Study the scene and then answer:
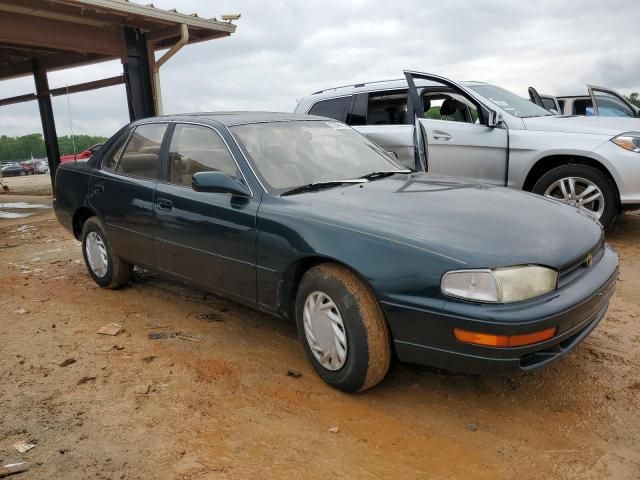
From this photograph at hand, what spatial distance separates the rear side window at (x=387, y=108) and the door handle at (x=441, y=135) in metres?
0.51

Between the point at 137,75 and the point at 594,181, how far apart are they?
7.58m

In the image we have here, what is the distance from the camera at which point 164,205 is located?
3.83 m

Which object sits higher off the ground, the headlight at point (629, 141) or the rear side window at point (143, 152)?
the rear side window at point (143, 152)

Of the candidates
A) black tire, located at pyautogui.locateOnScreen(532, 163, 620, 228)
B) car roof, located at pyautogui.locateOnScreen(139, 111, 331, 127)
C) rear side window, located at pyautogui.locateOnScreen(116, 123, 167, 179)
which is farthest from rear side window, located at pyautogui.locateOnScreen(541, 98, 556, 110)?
rear side window, located at pyautogui.locateOnScreen(116, 123, 167, 179)

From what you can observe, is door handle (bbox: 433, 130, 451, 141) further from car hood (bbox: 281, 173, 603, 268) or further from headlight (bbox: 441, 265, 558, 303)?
headlight (bbox: 441, 265, 558, 303)

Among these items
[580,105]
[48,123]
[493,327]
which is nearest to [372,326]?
[493,327]

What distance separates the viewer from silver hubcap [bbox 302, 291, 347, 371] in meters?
2.78

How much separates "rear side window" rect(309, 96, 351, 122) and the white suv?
15 mm

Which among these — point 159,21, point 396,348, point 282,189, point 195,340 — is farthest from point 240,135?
point 159,21

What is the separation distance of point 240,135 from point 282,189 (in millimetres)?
589

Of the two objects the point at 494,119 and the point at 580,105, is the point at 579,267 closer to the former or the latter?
the point at 494,119

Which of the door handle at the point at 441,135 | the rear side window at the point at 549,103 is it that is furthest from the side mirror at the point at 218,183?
the rear side window at the point at 549,103

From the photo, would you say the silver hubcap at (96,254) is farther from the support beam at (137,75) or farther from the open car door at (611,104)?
the open car door at (611,104)

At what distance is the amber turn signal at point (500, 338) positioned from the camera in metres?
2.30
